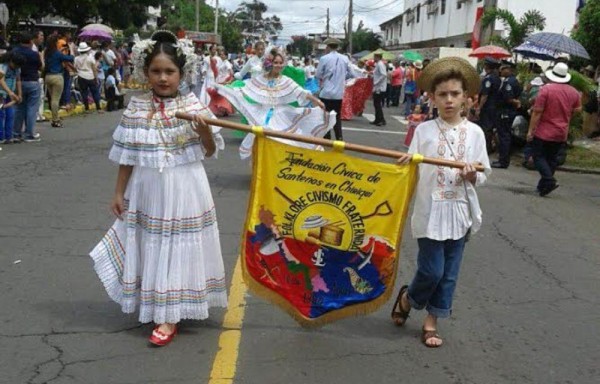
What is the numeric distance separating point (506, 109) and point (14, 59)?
333 inches

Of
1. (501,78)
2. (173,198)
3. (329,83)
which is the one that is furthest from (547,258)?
(329,83)

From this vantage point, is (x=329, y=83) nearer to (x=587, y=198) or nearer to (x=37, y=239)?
(x=587, y=198)

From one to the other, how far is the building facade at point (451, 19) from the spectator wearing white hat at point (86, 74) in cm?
1031

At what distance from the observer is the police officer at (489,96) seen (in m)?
11.8

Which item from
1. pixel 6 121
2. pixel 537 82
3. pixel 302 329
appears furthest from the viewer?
pixel 537 82

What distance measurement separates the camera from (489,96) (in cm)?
1197

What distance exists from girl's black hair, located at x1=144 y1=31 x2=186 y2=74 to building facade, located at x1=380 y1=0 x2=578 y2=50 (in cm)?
1543

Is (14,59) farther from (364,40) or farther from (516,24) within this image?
(364,40)

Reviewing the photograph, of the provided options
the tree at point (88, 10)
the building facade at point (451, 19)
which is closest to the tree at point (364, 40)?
the building facade at point (451, 19)

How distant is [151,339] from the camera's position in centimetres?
391

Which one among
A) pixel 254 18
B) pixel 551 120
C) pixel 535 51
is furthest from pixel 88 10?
pixel 254 18

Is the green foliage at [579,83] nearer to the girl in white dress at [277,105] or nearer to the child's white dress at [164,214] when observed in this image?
the girl in white dress at [277,105]

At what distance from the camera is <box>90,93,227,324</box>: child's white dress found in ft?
12.5

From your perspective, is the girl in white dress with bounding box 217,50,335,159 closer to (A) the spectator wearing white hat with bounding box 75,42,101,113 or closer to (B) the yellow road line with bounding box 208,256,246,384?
(B) the yellow road line with bounding box 208,256,246,384
